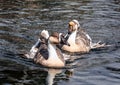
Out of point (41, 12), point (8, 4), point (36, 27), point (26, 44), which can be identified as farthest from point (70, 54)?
point (8, 4)

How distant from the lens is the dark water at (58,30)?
14.7 metres

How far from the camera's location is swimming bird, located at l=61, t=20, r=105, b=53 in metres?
18.0

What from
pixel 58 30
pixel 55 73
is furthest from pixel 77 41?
pixel 55 73

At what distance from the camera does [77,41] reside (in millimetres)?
18469

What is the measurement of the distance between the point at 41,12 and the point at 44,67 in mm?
7786

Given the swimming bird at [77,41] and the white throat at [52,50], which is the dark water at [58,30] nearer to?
the swimming bird at [77,41]

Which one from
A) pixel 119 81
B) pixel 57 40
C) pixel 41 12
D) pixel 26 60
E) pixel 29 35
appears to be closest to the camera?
pixel 119 81

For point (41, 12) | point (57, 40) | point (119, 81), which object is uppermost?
point (41, 12)

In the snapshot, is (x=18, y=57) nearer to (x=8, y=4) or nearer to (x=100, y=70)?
(x=100, y=70)

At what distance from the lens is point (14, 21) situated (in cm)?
2125

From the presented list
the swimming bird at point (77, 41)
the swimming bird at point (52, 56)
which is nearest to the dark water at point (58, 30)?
the swimming bird at point (52, 56)

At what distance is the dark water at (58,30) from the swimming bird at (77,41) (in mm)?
384

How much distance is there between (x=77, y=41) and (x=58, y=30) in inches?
78.4

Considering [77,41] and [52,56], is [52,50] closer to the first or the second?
[52,56]
